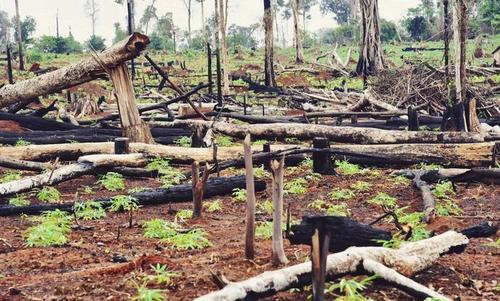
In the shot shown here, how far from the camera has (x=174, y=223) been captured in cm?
707

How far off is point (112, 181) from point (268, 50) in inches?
882

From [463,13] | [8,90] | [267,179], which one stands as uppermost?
[463,13]

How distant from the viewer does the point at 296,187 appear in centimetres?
952

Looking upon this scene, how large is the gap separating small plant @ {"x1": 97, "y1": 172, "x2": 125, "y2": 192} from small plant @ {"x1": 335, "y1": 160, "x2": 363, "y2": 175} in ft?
12.4

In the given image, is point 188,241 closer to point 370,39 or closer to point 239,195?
point 239,195

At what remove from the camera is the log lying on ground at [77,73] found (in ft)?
37.7

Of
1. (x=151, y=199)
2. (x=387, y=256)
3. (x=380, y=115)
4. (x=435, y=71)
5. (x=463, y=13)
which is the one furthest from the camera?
(x=435, y=71)

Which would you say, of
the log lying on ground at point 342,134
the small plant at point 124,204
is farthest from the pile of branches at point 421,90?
the small plant at point 124,204

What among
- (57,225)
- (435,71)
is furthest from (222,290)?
(435,71)

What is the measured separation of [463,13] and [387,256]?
11.7 m

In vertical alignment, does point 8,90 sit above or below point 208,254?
above

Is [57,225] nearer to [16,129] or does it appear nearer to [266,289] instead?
[266,289]

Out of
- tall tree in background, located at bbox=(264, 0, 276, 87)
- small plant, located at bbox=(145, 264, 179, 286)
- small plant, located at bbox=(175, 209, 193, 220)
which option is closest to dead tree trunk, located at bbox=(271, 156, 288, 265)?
small plant, located at bbox=(145, 264, 179, 286)

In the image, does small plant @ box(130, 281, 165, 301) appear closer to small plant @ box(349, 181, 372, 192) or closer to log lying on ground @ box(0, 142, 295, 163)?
small plant @ box(349, 181, 372, 192)
